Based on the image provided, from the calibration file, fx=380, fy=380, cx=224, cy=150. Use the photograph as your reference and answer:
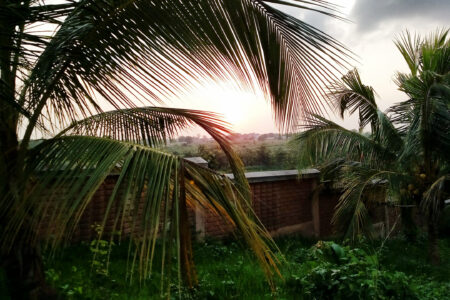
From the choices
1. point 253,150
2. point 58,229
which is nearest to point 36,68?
point 58,229

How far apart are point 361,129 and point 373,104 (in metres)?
0.53

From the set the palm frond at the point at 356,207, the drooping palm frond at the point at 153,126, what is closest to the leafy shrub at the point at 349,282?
the drooping palm frond at the point at 153,126

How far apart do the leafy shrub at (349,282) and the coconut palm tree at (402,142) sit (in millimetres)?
2392

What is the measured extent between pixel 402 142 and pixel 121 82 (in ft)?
19.0

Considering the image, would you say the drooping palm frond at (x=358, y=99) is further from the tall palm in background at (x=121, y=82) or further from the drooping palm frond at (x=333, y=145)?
the tall palm in background at (x=121, y=82)

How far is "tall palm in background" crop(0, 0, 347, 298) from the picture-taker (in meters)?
1.69

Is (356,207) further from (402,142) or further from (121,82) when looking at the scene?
(121,82)

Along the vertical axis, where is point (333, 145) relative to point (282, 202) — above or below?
above

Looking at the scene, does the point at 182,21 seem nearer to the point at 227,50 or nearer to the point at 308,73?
the point at 227,50

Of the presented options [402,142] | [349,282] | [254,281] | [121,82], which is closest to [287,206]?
[402,142]

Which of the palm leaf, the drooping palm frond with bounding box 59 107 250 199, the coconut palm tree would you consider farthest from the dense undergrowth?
the palm leaf

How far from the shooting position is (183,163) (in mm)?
1754

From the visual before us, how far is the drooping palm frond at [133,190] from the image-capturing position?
4.83ft

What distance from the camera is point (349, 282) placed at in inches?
131
